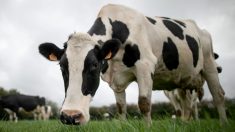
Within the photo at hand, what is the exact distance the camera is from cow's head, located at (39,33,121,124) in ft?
16.3

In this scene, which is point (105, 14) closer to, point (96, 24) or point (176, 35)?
point (96, 24)

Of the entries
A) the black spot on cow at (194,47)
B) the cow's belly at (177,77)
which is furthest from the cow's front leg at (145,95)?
the black spot on cow at (194,47)

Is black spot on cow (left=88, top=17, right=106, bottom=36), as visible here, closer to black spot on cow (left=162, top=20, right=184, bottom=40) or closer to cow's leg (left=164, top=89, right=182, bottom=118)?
black spot on cow (left=162, top=20, right=184, bottom=40)

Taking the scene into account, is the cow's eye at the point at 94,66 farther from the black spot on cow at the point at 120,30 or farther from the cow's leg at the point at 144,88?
the black spot on cow at the point at 120,30

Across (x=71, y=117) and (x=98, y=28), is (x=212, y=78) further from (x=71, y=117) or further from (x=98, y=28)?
(x=71, y=117)

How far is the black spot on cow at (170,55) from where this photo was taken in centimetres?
844

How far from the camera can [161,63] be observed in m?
8.33

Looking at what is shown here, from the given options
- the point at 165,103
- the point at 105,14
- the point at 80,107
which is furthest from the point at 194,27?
the point at 165,103

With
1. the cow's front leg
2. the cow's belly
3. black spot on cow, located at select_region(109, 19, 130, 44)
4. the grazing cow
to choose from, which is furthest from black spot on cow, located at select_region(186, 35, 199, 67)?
the cow's front leg

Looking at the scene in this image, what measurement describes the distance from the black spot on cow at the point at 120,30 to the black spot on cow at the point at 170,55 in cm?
132

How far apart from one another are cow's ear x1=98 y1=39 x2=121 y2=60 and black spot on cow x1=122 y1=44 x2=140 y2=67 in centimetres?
108

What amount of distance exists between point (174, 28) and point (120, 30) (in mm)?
2298

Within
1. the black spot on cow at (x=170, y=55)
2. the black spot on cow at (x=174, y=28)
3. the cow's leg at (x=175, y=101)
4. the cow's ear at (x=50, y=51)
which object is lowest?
the cow's leg at (x=175, y=101)

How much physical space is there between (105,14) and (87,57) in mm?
2393
